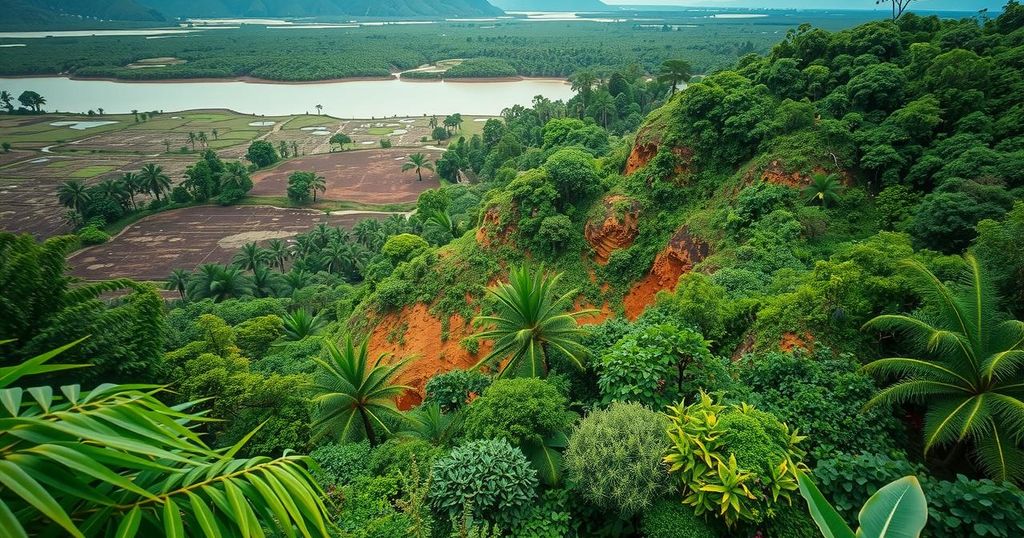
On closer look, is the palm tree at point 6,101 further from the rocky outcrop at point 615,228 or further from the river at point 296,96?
the rocky outcrop at point 615,228

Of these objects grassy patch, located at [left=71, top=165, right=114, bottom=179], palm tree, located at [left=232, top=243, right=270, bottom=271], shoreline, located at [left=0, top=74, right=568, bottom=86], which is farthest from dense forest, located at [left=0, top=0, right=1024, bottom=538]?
shoreline, located at [left=0, top=74, right=568, bottom=86]

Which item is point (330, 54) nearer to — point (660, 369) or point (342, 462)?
point (342, 462)

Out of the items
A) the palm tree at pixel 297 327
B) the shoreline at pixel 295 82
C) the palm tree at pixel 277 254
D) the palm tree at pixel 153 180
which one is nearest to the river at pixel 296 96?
the shoreline at pixel 295 82

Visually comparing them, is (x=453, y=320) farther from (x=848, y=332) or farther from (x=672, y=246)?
(x=848, y=332)

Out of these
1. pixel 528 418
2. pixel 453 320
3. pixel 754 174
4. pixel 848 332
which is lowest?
pixel 453 320

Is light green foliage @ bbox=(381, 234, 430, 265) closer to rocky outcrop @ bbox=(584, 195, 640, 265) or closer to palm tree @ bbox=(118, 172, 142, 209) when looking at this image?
rocky outcrop @ bbox=(584, 195, 640, 265)

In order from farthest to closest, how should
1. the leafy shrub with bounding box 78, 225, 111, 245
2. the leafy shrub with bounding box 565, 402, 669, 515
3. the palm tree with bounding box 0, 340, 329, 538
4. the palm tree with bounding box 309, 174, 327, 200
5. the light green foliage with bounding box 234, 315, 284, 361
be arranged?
1. the palm tree with bounding box 309, 174, 327, 200
2. the leafy shrub with bounding box 78, 225, 111, 245
3. the light green foliage with bounding box 234, 315, 284, 361
4. the leafy shrub with bounding box 565, 402, 669, 515
5. the palm tree with bounding box 0, 340, 329, 538

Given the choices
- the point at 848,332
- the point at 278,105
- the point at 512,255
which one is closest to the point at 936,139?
the point at 848,332
